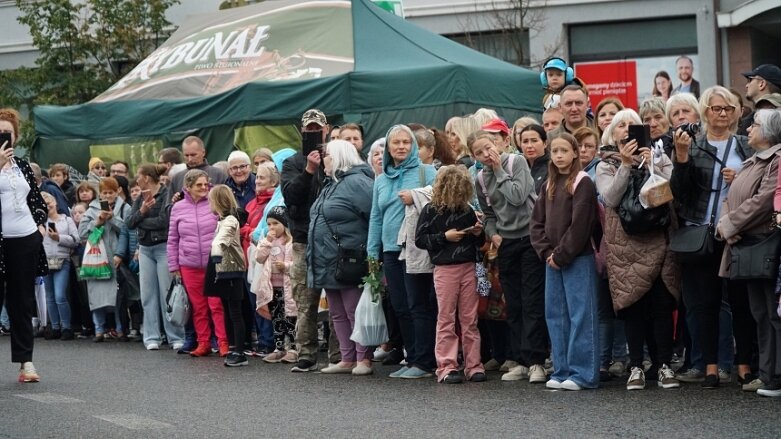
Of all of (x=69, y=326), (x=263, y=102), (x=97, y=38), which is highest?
(x=97, y=38)

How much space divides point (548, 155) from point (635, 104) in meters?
14.4

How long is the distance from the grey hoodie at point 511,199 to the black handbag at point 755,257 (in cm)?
185

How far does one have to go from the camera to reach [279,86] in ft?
59.4

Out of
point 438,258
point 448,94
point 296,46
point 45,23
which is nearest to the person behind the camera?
point 438,258

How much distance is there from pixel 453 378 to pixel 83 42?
17.5m

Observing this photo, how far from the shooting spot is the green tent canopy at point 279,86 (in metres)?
17.5

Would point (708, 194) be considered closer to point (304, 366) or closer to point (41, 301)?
point (304, 366)

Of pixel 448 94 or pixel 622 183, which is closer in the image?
pixel 622 183

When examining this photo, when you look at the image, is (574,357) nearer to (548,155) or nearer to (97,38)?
(548,155)

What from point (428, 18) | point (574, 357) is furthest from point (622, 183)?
point (428, 18)

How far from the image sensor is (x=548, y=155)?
38.1ft

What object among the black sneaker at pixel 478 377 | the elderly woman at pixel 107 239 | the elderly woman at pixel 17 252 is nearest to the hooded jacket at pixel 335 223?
the black sneaker at pixel 478 377

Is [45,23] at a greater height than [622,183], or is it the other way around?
[45,23]

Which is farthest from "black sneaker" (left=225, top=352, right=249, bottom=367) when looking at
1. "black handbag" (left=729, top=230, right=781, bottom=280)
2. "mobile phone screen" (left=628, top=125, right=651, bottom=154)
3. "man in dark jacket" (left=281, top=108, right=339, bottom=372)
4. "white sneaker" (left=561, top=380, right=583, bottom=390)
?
"black handbag" (left=729, top=230, right=781, bottom=280)
